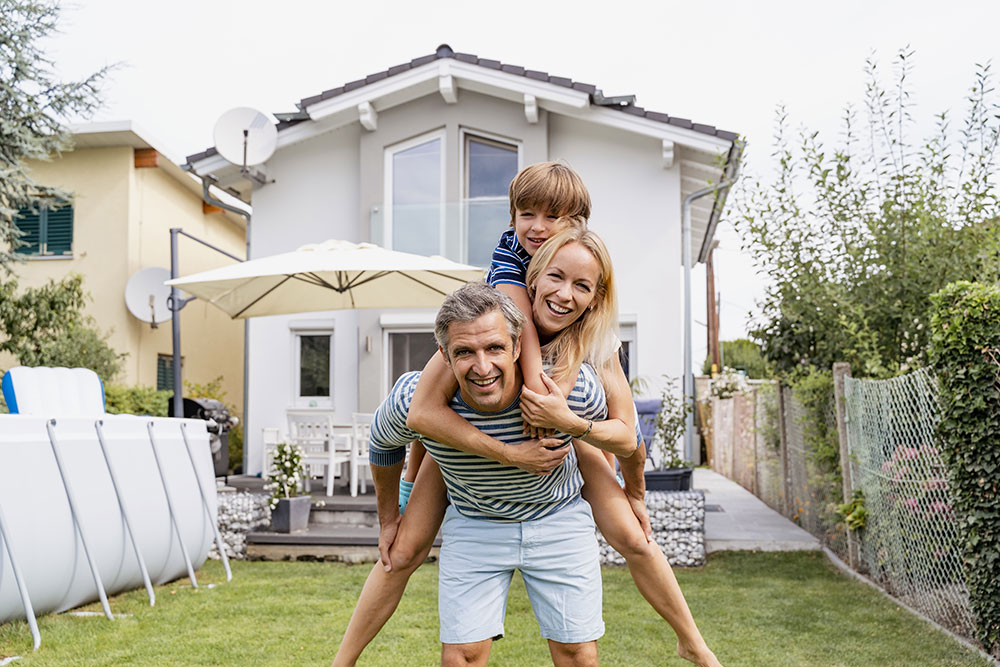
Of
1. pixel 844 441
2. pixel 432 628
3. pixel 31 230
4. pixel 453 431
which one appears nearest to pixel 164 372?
pixel 31 230

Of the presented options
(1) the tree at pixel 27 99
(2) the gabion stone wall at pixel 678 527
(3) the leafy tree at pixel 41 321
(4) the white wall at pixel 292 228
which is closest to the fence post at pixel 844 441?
(2) the gabion stone wall at pixel 678 527

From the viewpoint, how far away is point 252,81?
14344 millimetres

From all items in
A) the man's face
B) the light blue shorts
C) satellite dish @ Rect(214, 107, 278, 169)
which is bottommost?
the light blue shorts

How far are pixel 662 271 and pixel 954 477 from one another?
262 inches

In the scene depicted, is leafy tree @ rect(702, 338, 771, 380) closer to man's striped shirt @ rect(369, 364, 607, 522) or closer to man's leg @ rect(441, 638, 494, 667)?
man's striped shirt @ rect(369, 364, 607, 522)

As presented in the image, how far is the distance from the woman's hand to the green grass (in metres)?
2.48

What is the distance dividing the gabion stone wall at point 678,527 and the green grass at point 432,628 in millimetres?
518

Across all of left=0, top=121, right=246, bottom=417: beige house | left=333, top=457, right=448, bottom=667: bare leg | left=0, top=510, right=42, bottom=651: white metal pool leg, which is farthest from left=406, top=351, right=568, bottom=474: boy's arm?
left=0, top=121, right=246, bottom=417: beige house

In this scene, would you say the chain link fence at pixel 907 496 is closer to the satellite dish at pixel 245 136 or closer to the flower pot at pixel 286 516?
the flower pot at pixel 286 516

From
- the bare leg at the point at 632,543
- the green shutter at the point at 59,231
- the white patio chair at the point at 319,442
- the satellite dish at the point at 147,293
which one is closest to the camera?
the bare leg at the point at 632,543

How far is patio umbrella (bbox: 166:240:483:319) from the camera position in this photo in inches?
305

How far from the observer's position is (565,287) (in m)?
2.55

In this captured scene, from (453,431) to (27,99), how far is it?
32.1ft

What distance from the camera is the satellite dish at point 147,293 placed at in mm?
13148
